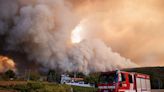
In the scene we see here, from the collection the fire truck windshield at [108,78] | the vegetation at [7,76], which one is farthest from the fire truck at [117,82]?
the vegetation at [7,76]

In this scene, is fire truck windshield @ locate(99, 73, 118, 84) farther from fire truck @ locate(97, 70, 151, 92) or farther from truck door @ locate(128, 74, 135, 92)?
truck door @ locate(128, 74, 135, 92)

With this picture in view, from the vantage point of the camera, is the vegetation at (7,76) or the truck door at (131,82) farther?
the vegetation at (7,76)

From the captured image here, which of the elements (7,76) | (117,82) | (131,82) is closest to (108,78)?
(117,82)

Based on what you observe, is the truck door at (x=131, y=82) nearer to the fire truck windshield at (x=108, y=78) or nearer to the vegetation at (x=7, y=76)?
the fire truck windshield at (x=108, y=78)

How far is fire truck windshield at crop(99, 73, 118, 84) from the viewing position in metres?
26.2

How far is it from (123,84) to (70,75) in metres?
66.8

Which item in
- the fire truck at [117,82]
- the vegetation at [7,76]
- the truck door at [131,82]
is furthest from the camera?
the vegetation at [7,76]

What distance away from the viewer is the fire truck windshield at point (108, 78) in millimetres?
26188

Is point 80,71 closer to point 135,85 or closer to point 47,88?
point 47,88

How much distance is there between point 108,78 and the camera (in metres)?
26.9

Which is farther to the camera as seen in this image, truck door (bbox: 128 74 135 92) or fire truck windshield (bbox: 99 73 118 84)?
truck door (bbox: 128 74 135 92)

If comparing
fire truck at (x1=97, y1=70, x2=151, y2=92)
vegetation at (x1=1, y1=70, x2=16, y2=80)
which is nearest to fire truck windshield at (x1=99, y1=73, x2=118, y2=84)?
fire truck at (x1=97, y1=70, x2=151, y2=92)

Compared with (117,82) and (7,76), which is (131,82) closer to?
(117,82)

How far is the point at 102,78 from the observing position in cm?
2731
